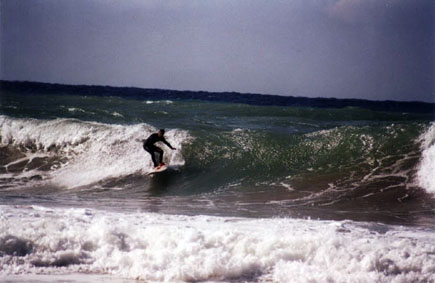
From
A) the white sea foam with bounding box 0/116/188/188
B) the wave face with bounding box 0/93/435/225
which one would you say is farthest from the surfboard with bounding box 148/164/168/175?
the white sea foam with bounding box 0/116/188/188

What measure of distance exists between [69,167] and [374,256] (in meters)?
9.42

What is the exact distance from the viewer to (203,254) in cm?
470

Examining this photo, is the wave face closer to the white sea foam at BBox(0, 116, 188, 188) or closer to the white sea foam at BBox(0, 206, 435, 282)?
the white sea foam at BBox(0, 116, 188, 188)

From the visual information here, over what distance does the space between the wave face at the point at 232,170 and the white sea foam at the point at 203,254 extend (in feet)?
8.06

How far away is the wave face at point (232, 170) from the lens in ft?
28.0

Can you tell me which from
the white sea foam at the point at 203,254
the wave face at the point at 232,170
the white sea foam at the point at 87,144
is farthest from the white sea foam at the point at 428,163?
the white sea foam at the point at 87,144

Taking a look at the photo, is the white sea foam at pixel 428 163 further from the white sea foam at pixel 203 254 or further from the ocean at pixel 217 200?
the white sea foam at pixel 203 254

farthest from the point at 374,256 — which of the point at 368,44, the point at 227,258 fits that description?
the point at 368,44

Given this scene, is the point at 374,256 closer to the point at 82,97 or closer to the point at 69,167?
the point at 69,167

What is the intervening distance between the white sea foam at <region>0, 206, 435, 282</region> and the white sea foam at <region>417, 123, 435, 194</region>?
4.87 meters

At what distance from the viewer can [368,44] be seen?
9.53 m

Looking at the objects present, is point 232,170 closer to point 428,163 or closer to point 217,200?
point 217,200

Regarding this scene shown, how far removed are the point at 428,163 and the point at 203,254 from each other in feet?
24.8

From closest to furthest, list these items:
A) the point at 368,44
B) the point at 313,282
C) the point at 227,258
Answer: the point at 313,282
the point at 227,258
the point at 368,44
